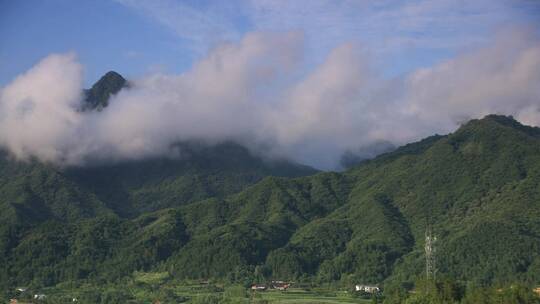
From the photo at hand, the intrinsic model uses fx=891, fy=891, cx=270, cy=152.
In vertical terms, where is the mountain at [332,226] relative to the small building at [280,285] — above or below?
above

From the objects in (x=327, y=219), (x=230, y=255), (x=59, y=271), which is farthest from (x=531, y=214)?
(x=59, y=271)

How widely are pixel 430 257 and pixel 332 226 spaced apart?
42.1 m

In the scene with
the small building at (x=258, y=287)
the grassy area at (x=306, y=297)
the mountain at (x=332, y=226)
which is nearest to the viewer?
the grassy area at (x=306, y=297)

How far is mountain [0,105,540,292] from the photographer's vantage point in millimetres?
134875

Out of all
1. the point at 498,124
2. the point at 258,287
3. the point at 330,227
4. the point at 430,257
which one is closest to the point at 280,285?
the point at 258,287

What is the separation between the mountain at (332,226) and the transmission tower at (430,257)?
421 cm

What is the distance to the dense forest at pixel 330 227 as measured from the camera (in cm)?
13462

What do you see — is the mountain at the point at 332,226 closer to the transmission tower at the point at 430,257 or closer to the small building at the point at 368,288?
the small building at the point at 368,288

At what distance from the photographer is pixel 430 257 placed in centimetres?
11619

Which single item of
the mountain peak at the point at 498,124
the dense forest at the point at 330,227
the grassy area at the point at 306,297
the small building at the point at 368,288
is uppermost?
the mountain peak at the point at 498,124

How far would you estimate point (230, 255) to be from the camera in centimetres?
14438

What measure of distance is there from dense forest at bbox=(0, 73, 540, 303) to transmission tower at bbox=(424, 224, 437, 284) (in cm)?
357

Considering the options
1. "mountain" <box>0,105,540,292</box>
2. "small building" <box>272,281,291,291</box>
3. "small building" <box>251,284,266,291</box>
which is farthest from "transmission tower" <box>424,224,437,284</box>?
"small building" <box>251,284,266,291</box>

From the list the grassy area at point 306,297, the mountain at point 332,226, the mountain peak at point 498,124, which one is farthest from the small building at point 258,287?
the mountain peak at point 498,124
